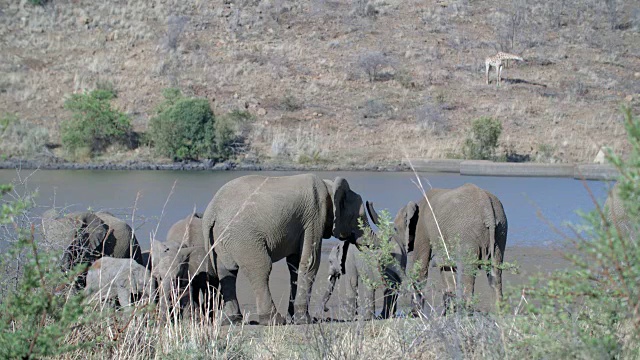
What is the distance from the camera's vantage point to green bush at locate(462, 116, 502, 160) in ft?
109

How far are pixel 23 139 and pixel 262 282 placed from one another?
27123 mm

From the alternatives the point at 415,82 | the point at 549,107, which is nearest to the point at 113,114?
the point at 415,82

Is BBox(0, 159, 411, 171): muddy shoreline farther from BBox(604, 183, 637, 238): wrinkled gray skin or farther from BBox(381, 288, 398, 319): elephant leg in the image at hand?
BBox(381, 288, 398, 319): elephant leg

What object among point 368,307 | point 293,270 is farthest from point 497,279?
point 368,307

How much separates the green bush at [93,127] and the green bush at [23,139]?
2.66 ft

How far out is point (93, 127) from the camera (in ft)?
113

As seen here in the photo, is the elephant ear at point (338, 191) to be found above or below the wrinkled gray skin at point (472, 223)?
above

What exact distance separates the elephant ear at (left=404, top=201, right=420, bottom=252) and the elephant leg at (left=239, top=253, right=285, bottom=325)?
1.70 m

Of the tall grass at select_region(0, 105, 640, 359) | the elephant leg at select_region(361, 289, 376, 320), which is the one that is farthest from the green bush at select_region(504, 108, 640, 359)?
the elephant leg at select_region(361, 289, 376, 320)

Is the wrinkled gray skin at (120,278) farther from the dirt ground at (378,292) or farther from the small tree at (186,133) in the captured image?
the small tree at (186,133)

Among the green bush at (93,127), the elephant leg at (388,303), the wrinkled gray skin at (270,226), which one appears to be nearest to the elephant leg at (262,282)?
the wrinkled gray skin at (270,226)

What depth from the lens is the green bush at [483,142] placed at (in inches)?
1314

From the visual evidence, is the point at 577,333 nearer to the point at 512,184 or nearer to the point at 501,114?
the point at 512,184

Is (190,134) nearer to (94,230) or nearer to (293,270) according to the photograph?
(94,230)
